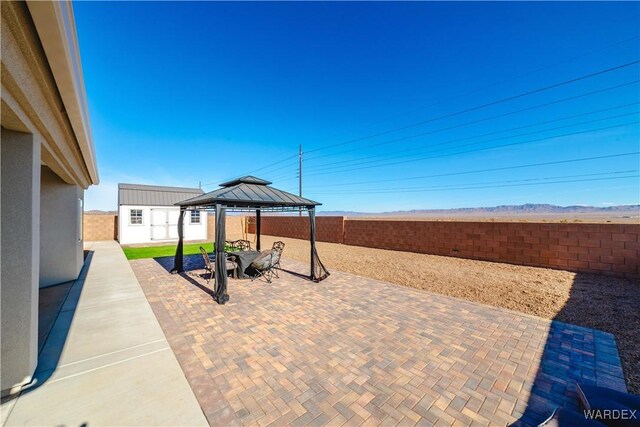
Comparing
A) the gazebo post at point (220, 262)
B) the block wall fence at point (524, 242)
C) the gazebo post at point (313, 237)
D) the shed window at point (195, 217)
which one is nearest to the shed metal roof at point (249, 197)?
the gazebo post at point (313, 237)

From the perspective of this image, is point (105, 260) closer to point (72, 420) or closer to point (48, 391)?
point (48, 391)

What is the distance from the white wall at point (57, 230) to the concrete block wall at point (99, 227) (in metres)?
15.4

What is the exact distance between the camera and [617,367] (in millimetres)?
3479

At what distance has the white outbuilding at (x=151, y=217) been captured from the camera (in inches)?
705

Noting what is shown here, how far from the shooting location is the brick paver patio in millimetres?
2680

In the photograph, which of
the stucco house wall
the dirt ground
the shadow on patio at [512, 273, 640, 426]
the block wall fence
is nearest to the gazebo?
the stucco house wall

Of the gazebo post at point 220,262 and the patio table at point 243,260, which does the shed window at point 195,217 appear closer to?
the patio table at point 243,260

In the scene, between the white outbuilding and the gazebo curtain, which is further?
the white outbuilding

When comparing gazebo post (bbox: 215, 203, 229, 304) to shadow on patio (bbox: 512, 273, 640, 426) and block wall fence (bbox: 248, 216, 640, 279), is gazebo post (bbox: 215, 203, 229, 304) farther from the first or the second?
block wall fence (bbox: 248, 216, 640, 279)

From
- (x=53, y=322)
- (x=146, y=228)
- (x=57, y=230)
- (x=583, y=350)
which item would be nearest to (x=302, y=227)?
(x=146, y=228)

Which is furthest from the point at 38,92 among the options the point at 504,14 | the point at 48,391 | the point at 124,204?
the point at 124,204

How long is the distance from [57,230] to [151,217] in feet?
40.9

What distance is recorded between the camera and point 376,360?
3602 millimetres

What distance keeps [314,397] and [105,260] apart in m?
12.9
